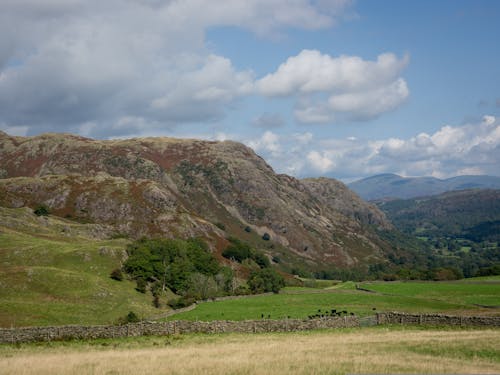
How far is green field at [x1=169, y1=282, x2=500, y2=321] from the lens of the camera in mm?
89619

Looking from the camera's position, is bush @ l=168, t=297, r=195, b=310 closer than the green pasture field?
No

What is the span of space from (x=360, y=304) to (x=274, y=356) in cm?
7415

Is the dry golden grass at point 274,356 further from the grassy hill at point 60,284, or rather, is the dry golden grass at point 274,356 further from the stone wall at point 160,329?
the grassy hill at point 60,284

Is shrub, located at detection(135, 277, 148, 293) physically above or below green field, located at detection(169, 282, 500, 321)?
above

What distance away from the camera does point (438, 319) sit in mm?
56438

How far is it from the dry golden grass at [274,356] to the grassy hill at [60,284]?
40.2 meters

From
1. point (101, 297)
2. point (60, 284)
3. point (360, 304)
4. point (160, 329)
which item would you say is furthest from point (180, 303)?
point (160, 329)

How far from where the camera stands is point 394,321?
59438 mm

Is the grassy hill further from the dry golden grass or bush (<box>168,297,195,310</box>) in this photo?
the dry golden grass

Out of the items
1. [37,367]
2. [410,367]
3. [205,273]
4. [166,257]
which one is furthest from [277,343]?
[205,273]

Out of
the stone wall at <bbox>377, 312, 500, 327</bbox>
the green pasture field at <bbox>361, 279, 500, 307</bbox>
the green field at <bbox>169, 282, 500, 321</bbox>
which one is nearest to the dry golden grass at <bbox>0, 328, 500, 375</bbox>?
the stone wall at <bbox>377, 312, 500, 327</bbox>

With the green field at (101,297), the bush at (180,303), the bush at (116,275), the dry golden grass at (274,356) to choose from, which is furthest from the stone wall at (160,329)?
the bush at (116,275)

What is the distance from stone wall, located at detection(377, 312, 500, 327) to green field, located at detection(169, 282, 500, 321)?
71.9 ft

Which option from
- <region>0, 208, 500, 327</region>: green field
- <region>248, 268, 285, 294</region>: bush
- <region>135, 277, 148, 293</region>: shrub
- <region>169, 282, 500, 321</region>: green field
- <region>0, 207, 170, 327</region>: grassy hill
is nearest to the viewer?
<region>0, 207, 170, 327</region>: grassy hill
